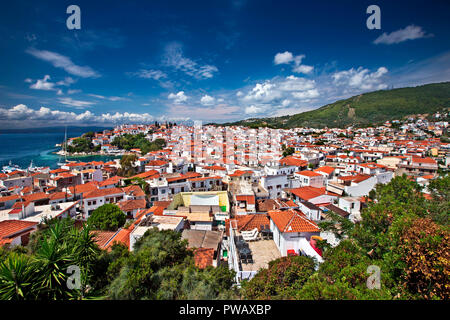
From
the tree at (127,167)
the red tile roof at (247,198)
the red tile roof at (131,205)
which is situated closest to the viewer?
the red tile roof at (247,198)

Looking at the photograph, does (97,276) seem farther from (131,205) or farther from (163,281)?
(131,205)

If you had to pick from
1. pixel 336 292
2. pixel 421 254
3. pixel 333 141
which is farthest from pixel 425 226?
pixel 333 141

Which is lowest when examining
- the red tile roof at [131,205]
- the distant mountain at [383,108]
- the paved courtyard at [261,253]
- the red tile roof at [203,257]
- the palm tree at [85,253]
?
the red tile roof at [131,205]

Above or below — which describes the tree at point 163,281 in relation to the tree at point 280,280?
above

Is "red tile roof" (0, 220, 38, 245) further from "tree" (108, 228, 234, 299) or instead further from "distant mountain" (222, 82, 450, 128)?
"distant mountain" (222, 82, 450, 128)

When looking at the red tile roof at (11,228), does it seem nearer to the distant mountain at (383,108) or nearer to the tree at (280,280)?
the tree at (280,280)

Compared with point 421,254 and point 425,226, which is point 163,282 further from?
point 425,226

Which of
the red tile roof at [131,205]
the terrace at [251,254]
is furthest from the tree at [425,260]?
the red tile roof at [131,205]

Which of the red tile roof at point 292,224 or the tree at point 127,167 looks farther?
the tree at point 127,167
